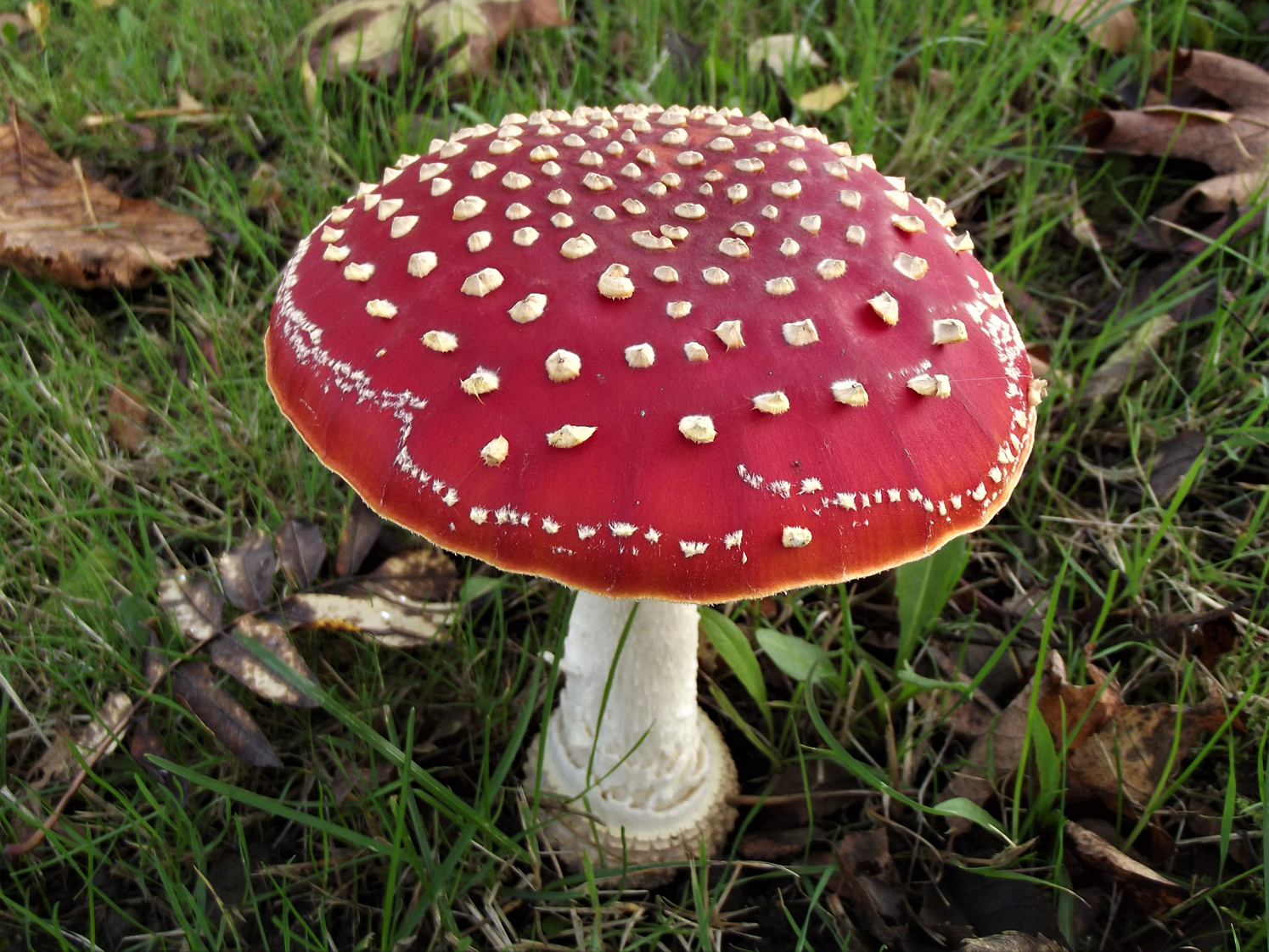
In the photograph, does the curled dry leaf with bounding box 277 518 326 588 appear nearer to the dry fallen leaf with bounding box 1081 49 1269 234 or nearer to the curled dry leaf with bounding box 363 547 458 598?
the curled dry leaf with bounding box 363 547 458 598

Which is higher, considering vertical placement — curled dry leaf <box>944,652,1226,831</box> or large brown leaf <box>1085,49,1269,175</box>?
large brown leaf <box>1085,49,1269,175</box>

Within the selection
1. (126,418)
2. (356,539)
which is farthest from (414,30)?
(356,539)

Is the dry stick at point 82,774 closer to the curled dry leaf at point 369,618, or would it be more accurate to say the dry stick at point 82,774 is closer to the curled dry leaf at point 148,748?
the curled dry leaf at point 148,748

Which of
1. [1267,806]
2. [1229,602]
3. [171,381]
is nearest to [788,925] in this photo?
[1267,806]

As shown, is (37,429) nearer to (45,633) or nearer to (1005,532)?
(45,633)

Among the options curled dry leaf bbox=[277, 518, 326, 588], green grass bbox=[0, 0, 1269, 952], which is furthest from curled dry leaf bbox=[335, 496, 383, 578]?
green grass bbox=[0, 0, 1269, 952]

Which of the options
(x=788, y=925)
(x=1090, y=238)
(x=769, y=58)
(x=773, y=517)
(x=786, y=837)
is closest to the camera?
(x=773, y=517)
